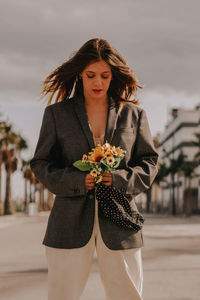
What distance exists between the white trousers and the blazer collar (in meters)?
0.51

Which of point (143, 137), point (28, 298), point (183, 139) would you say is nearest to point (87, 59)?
point (143, 137)

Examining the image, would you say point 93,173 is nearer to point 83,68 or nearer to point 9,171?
point 83,68

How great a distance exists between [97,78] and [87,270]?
3.48 ft

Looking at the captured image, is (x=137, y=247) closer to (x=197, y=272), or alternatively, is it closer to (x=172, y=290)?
(x=172, y=290)

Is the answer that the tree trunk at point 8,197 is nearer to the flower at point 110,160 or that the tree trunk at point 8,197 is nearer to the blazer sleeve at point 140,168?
the blazer sleeve at point 140,168

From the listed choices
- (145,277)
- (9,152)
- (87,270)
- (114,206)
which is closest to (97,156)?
(114,206)

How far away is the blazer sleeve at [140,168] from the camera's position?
3.14m

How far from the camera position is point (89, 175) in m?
3.12

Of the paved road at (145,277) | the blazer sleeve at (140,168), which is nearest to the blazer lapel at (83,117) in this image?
the blazer sleeve at (140,168)

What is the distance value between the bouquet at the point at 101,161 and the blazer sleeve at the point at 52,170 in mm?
59

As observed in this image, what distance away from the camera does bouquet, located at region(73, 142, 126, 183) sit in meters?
3.06

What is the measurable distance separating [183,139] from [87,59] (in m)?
108

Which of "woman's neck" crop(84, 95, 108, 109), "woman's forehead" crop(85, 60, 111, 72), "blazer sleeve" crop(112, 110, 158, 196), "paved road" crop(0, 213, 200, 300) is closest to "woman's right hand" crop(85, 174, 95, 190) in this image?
A: "blazer sleeve" crop(112, 110, 158, 196)

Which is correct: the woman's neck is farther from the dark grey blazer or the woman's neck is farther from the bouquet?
the bouquet
